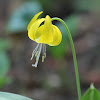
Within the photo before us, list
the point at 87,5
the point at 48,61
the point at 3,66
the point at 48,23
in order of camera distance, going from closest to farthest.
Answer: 1. the point at 48,23
2. the point at 3,66
3. the point at 48,61
4. the point at 87,5

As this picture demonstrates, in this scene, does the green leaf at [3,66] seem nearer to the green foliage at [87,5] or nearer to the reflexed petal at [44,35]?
the reflexed petal at [44,35]

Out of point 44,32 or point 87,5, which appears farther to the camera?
point 87,5

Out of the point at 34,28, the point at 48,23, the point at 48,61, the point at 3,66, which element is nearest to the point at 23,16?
the point at 48,61

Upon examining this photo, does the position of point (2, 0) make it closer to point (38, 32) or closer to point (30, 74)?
point (30, 74)

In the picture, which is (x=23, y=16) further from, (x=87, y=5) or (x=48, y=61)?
(x=87, y=5)

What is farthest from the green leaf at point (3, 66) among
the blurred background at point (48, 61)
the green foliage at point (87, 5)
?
the green foliage at point (87, 5)

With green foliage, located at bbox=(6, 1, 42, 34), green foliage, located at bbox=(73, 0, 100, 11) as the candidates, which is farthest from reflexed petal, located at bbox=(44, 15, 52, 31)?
green foliage, located at bbox=(73, 0, 100, 11)

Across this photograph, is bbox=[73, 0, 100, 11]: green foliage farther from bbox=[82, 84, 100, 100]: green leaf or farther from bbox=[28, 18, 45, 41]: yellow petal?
bbox=[82, 84, 100, 100]: green leaf

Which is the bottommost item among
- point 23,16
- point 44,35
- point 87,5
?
point 44,35

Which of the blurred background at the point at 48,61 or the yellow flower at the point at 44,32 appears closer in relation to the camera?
the yellow flower at the point at 44,32
